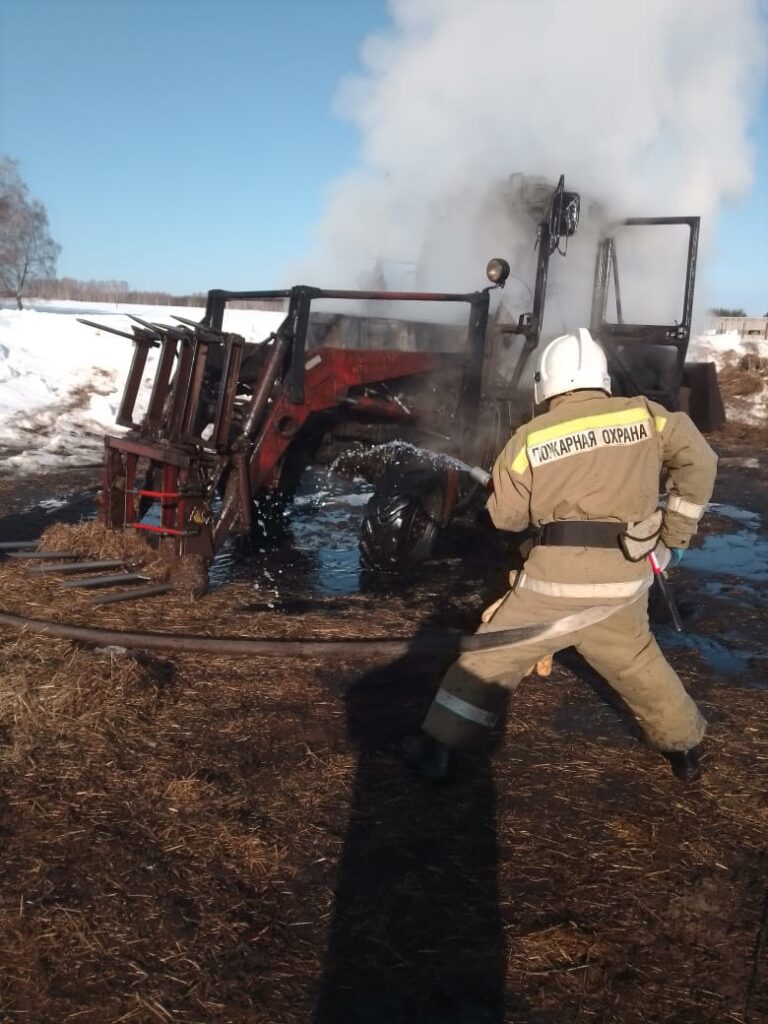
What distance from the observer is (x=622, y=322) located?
9.26 m

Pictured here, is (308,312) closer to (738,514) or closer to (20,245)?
(738,514)

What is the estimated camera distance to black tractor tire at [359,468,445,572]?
22.0ft

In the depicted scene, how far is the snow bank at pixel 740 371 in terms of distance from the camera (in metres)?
19.9

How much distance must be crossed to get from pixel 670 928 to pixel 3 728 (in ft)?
9.03

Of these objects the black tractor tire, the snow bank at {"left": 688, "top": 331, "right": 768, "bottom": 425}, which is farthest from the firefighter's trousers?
the snow bank at {"left": 688, "top": 331, "right": 768, "bottom": 425}

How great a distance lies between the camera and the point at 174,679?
4.48 metres

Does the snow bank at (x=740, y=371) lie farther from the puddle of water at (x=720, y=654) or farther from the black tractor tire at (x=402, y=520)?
the puddle of water at (x=720, y=654)

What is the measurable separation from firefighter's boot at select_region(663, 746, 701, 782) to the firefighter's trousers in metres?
0.05

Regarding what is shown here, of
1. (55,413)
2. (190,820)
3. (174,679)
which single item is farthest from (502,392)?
(55,413)

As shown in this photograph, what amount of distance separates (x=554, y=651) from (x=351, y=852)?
43.3 inches

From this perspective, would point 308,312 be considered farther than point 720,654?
Yes

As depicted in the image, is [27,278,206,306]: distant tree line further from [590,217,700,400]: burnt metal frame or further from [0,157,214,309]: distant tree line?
[590,217,700,400]: burnt metal frame

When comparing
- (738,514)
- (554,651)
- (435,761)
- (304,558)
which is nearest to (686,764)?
(554,651)

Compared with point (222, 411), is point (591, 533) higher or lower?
lower
